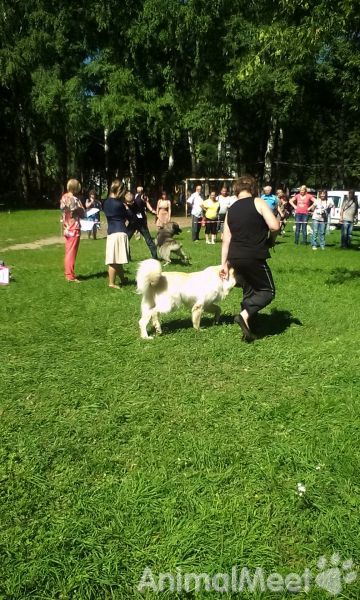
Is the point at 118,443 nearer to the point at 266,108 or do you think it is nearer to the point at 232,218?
the point at 232,218

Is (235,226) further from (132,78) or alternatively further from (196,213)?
(132,78)

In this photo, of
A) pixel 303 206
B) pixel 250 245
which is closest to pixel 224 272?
pixel 250 245

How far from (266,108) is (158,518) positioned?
1493 inches

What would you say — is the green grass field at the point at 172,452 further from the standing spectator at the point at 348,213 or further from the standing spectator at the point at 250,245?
the standing spectator at the point at 348,213

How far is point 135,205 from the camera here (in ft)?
37.2

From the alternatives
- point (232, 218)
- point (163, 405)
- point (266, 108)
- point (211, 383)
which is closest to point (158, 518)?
point (163, 405)

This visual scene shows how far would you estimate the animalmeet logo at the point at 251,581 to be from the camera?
243 centimetres

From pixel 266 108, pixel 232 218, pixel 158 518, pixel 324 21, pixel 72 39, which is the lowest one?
pixel 158 518

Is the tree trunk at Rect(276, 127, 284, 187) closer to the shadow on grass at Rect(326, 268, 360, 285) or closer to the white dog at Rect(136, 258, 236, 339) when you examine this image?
the shadow on grass at Rect(326, 268, 360, 285)

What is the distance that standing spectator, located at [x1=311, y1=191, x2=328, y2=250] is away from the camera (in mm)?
15445

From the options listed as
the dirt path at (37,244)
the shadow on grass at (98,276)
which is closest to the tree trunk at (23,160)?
the dirt path at (37,244)

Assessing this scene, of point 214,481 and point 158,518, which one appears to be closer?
point 158,518

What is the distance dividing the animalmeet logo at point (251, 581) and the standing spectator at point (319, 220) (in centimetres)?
1393

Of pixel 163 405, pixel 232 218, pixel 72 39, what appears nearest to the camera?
pixel 163 405
